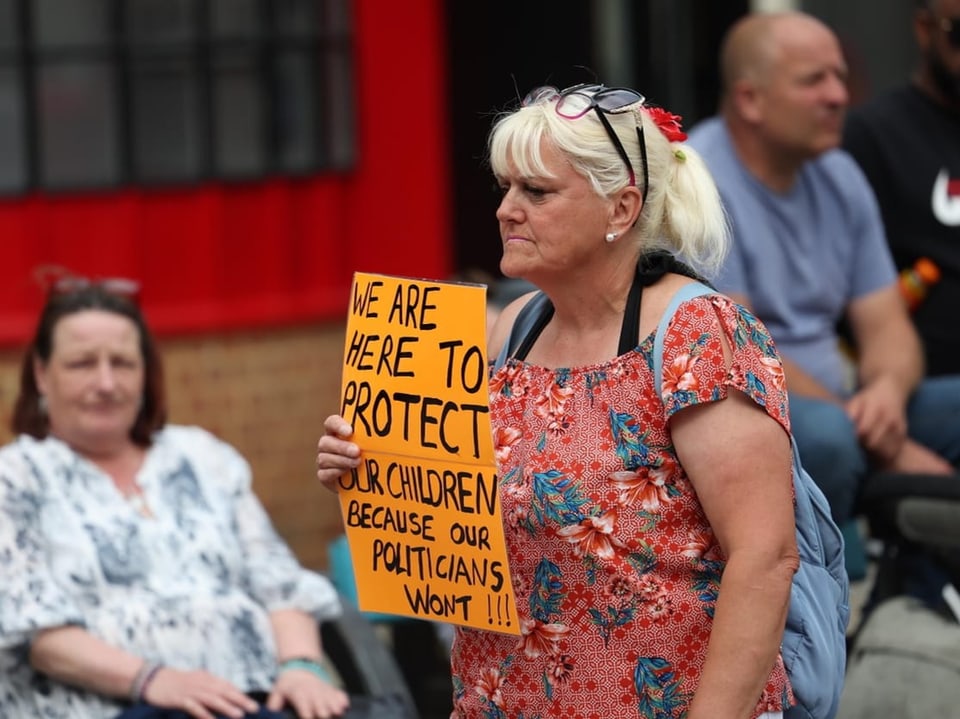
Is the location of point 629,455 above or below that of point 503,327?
below

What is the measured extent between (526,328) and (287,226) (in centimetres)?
428

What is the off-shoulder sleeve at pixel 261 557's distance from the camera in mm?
4293

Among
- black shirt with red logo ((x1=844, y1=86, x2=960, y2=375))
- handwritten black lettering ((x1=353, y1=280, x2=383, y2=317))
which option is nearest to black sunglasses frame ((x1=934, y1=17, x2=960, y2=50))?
black shirt with red logo ((x1=844, y1=86, x2=960, y2=375))

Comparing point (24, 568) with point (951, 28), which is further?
point (951, 28)

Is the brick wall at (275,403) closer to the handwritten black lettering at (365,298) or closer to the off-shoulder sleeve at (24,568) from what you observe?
the off-shoulder sleeve at (24,568)

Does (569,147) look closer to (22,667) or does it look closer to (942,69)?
(22,667)

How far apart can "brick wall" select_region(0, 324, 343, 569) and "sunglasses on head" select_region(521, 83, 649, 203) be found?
4333 mm

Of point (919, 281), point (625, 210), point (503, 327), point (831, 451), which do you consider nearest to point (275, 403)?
point (919, 281)

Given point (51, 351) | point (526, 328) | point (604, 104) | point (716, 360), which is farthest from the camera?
point (51, 351)

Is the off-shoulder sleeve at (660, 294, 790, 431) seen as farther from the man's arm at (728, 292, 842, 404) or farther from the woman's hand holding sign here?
the man's arm at (728, 292, 842, 404)

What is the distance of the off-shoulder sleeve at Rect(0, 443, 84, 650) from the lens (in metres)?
3.90

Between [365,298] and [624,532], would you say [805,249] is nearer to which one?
[365,298]

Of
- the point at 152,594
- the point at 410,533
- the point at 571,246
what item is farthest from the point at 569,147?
the point at 152,594

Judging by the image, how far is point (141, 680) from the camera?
155 inches
